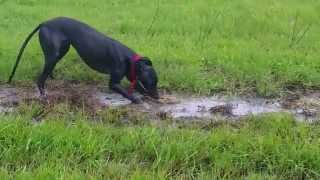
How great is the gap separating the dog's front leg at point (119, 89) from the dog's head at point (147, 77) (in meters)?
0.16

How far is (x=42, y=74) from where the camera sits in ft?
22.5

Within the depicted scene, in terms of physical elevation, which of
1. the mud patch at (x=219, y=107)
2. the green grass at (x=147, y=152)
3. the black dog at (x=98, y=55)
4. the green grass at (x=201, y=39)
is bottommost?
the mud patch at (x=219, y=107)

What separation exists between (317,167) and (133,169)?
146cm

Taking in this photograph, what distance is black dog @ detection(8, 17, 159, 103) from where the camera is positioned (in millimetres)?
6668

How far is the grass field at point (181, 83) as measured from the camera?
509 centimetres

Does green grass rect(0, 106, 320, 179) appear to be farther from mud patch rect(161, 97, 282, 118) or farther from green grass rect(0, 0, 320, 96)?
green grass rect(0, 0, 320, 96)

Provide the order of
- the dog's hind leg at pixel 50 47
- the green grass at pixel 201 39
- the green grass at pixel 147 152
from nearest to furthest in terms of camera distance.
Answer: the green grass at pixel 147 152 < the dog's hind leg at pixel 50 47 < the green grass at pixel 201 39

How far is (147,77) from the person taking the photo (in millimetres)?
6625

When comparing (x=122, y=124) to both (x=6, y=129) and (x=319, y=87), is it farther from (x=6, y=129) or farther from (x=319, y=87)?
(x=319, y=87)

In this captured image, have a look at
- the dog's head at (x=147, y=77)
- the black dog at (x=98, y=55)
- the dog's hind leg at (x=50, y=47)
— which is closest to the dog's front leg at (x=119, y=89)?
the black dog at (x=98, y=55)

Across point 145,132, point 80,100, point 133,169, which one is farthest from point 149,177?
point 80,100

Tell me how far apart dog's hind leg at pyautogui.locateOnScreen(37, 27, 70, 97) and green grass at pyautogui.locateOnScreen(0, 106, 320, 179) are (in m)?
1.14

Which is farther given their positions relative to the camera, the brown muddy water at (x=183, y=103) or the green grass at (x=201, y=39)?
the green grass at (x=201, y=39)

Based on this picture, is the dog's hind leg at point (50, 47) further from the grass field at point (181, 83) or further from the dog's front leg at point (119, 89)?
the dog's front leg at point (119, 89)
